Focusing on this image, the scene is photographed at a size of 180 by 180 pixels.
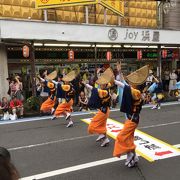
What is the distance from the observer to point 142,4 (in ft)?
72.6

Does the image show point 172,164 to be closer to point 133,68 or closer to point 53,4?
point 53,4

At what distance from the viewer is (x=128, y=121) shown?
6203 mm

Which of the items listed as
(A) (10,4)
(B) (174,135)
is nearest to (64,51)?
(A) (10,4)

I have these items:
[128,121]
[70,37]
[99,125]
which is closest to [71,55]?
[70,37]

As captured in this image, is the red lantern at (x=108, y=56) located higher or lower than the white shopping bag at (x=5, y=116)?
higher

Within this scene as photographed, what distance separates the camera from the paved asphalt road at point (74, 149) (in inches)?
232

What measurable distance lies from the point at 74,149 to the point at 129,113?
203cm

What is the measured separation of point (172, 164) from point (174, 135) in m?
2.56

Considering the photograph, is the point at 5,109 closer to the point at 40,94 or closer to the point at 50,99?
the point at 50,99

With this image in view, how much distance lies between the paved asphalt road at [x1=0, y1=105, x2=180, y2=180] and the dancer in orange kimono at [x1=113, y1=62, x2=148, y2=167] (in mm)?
353

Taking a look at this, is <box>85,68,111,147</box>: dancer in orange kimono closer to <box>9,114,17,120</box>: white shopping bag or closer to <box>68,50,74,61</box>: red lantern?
<box>9,114,17,120</box>: white shopping bag

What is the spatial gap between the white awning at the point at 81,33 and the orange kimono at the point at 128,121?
354 inches

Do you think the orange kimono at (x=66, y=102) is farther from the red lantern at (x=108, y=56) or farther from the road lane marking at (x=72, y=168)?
the red lantern at (x=108, y=56)

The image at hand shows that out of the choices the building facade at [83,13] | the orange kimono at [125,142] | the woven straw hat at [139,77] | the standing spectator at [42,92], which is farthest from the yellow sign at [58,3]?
the orange kimono at [125,142]
